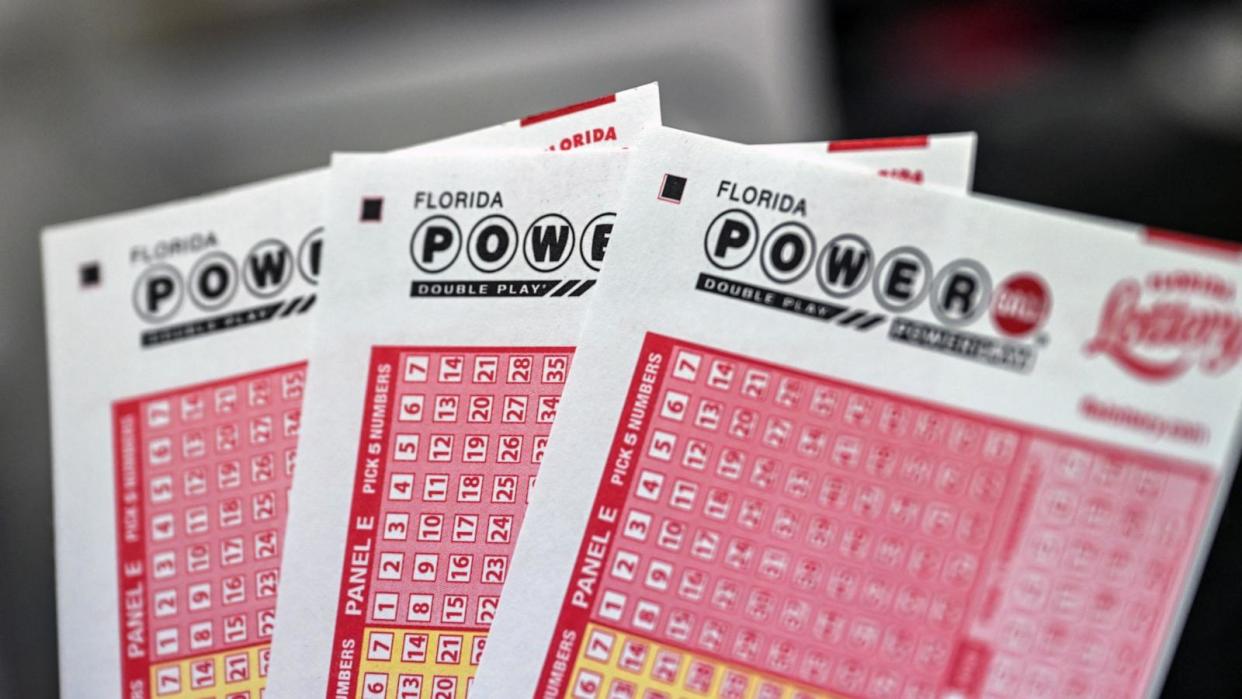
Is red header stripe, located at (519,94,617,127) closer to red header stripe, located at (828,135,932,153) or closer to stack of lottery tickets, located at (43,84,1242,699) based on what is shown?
stack of lottery tickets, located at (43,84,1242,699)

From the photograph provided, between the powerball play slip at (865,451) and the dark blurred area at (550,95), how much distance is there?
48cm

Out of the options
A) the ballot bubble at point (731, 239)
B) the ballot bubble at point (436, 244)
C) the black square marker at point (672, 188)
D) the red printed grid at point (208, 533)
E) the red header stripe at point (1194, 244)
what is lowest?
the red printed grid at point (208, 533)

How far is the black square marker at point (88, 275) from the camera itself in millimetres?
606

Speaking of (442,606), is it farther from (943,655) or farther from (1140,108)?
(1140,108)

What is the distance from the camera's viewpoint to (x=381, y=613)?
54 cm

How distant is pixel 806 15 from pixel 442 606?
0.81m

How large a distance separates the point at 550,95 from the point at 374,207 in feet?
1.91

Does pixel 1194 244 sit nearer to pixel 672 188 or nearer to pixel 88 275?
pixel 672 188

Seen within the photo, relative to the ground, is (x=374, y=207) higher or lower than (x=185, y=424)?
higher

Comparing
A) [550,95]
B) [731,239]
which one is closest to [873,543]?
[731,239]

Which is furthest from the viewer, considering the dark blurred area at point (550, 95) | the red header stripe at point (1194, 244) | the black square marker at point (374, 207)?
the dark blurred area at point (550, 95)

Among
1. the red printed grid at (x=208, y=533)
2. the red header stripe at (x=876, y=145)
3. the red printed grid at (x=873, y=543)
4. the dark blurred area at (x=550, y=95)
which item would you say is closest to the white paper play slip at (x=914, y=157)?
the red header stripe at (x=876, y=145)

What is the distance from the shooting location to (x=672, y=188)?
0.52 meters

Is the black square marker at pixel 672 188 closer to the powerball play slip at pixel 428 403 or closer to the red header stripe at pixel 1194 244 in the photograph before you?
the powerball play slip at pixel 428 403
